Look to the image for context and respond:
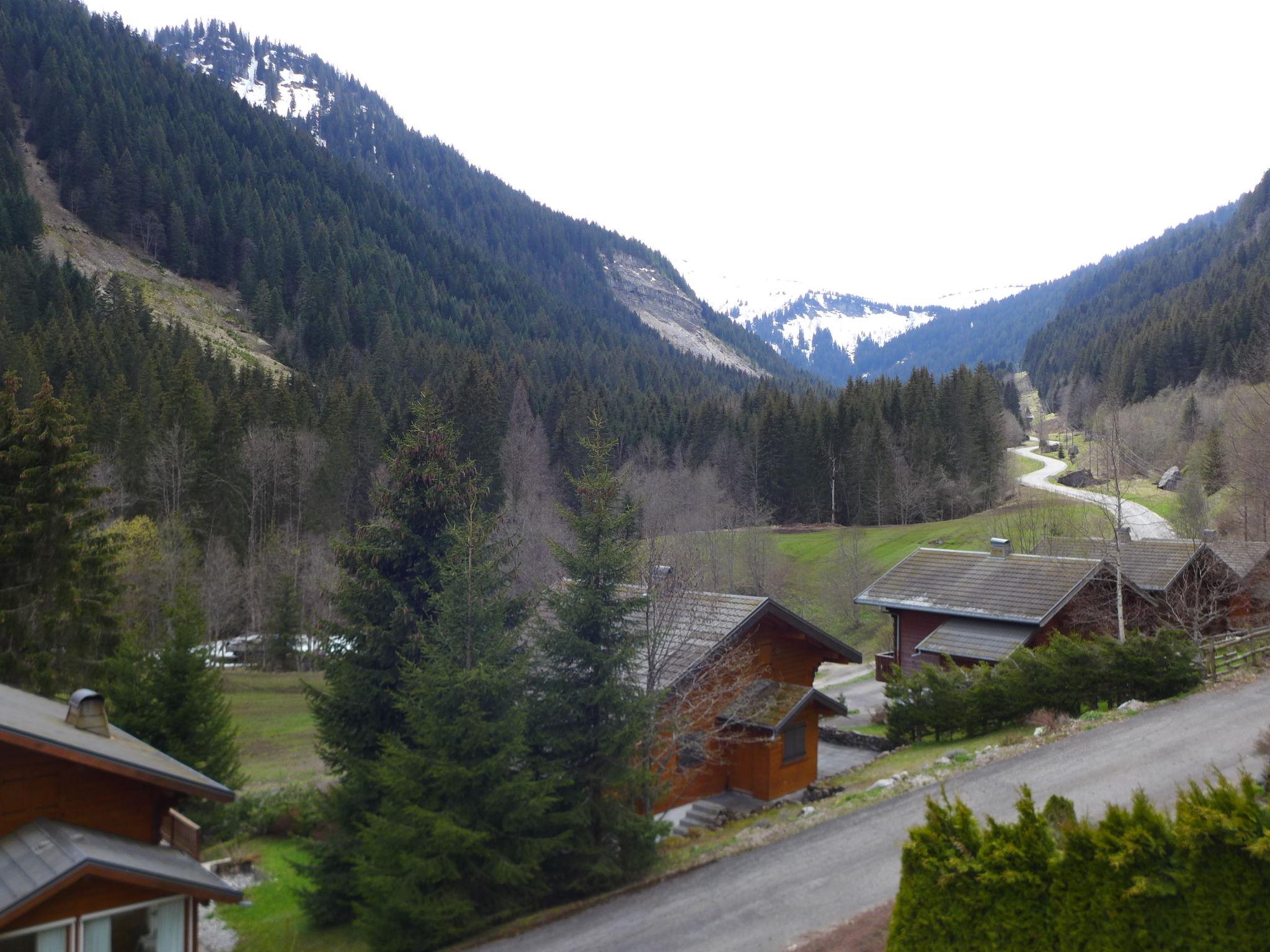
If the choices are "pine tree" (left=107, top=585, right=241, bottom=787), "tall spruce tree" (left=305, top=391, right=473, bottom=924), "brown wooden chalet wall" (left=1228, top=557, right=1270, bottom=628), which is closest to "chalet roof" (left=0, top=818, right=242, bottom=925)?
"tall spruce tree" (left=305, top=391, right=473, bottom=924)

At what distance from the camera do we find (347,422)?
70.4 meters

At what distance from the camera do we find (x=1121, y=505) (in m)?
30.1

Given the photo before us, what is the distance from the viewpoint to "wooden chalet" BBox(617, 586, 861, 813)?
19828 mm

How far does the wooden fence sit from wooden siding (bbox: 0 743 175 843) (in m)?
25.1

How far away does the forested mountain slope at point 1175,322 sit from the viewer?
105000 mm

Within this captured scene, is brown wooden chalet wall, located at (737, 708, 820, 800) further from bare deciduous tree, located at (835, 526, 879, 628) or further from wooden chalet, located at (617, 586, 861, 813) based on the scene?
bare deciduous tree, located at (835, 526, 879, 628)

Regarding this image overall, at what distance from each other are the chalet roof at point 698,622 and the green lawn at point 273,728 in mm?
10555

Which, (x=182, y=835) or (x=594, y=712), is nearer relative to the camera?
(x=182, y=835)

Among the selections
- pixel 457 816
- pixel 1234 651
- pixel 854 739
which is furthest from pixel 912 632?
pixel 457 816

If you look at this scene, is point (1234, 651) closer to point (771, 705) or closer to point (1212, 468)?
point (771, 705)

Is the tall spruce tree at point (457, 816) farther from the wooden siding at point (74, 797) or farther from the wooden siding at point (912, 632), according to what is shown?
the wooden siding at point (912, 632)

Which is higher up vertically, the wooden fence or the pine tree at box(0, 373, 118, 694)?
the pine tree at box(0, 373, 118, 694)

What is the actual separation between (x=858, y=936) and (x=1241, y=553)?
32238 millimetres

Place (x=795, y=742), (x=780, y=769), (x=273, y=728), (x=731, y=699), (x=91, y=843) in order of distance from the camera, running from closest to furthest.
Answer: (x=91, y=843), (x=780, y=769), (x=731, y=699), (x=795, y=742), (x=273, y=728)
